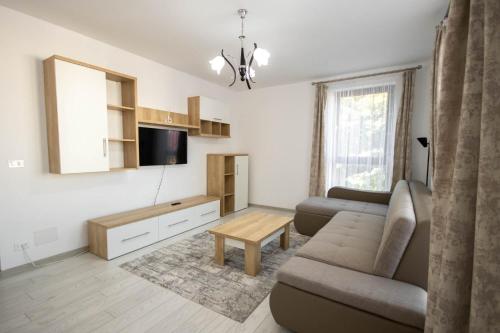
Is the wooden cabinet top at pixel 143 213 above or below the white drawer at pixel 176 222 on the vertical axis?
above

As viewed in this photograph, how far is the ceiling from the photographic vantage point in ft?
7.13

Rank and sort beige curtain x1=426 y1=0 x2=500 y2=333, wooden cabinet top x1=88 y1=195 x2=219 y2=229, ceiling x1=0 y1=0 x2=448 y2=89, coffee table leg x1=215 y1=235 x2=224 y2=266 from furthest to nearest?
wooden cabinet top x1=88 y1=195 x2=219 y2=229 → coffee table leg x1=215 y1=235 x2=224 y2=266 → ceiling x1=0 y1=0 x2=448 y2=89 → beige curtain x1=426 y1=0 x2=500 y2=333

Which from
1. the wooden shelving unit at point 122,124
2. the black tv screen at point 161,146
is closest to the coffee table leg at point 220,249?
the wooden shelving unit at point 122,124

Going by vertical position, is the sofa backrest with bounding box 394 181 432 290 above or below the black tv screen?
below

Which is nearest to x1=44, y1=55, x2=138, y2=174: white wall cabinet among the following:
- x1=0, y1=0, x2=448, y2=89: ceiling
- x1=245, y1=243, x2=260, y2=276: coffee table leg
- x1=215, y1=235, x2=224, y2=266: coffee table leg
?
x1=0, y1=0, x2=448, y2=89: ceiling

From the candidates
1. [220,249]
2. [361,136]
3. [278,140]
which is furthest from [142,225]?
[361,136]

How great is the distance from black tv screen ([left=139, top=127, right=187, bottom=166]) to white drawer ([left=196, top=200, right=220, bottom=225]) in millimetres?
851

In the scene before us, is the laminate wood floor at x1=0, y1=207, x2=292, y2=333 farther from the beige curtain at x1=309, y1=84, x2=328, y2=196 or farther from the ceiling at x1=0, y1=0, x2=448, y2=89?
the beige curtain at x1=309, y1=84, x2=328, y2=196

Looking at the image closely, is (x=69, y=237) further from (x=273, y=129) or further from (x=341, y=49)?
(x=341, y=49)

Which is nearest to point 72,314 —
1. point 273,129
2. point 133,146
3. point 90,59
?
point 133,146

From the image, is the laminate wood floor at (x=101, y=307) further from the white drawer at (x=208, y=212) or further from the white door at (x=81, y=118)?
the white drawer at (x=208, y=212)

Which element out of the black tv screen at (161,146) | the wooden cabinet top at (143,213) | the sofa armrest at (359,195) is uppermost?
the black tv screen at (161,146)

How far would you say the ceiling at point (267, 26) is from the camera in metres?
2.17

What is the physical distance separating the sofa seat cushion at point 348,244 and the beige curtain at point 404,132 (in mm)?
1291
